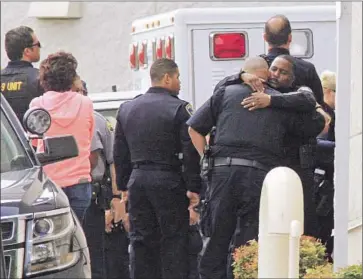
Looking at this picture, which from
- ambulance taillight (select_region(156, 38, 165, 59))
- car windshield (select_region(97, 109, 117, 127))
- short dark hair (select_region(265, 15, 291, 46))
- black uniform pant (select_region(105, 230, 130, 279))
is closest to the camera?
short dark hair (select_region(265, 15, 291, 46))

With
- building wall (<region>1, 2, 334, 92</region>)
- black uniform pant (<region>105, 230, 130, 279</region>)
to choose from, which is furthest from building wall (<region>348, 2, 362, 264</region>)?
building wall (<region>1, 2, 334, 92</region>)

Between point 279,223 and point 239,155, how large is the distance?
2.52 metres

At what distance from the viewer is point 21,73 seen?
27.1 ft

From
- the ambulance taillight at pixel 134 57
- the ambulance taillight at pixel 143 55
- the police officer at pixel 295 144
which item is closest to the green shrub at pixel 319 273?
the police officer at pixel 295 144

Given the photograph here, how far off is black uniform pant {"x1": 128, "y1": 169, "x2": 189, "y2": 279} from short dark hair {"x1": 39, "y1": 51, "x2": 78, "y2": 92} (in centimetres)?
82

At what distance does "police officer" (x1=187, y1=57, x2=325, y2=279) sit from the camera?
6.97 metres

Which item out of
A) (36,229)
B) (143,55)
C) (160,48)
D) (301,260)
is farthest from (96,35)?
(301,260)

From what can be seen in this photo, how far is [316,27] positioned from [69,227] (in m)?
4.66

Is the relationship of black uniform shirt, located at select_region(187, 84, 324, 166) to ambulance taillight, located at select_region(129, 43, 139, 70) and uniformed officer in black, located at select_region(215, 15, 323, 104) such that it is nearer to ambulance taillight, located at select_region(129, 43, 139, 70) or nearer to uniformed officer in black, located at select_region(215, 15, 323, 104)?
uniformed officer in black, located at select_region(215, 15, 323, 104)

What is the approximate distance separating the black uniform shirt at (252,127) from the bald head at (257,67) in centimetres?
13

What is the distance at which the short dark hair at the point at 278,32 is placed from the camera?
780 cm

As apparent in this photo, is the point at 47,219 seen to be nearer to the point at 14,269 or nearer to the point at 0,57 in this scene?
the point at 14,269

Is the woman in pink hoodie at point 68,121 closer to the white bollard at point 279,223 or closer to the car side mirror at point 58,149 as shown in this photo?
the car side mirror at point 58,149

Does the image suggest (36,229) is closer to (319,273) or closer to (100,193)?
(319,273)
